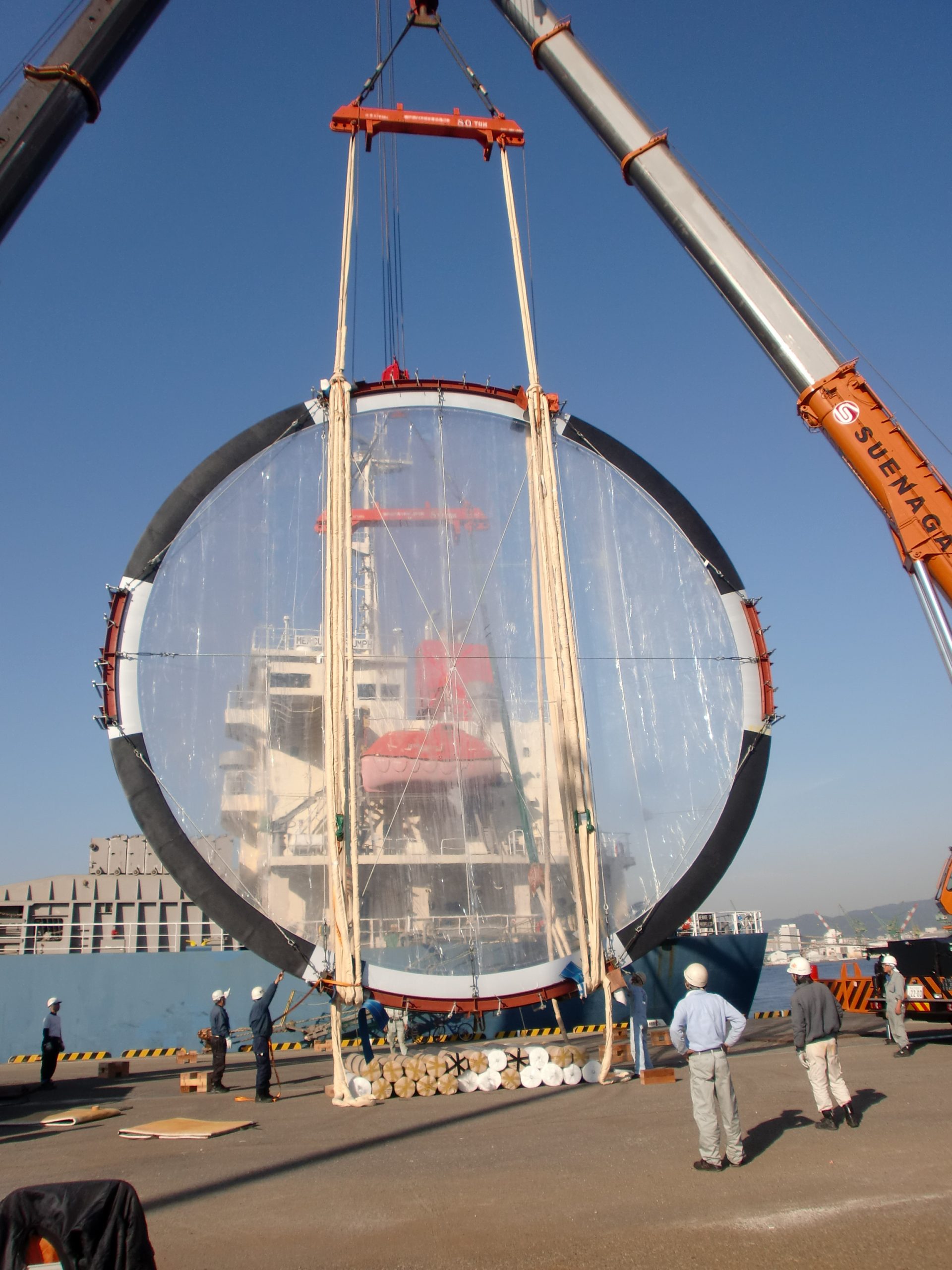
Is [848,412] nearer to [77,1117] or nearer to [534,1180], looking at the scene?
[534,1180]

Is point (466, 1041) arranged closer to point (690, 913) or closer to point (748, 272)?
point (690, 913)

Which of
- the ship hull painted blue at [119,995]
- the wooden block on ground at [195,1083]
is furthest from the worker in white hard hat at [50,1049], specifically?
the ship hull painted blue at [119,995]

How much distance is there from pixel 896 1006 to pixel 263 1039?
8.32m

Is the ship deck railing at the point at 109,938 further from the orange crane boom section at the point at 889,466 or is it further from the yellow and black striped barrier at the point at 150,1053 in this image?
the orange crane boom section at the point at 889,466

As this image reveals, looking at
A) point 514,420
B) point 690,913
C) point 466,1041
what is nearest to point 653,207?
point 514,420

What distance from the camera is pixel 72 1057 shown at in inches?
720

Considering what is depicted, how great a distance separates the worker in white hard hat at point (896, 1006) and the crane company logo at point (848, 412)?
25.6ft

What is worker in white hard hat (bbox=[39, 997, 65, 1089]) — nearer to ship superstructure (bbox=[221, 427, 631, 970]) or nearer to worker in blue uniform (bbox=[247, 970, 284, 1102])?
worker in blue uniform (bbox=[247, 970, 284, 1102])

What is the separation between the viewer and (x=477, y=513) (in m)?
11.4

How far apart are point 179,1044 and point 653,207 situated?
1888cm

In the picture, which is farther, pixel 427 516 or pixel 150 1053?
pixel 150 1053

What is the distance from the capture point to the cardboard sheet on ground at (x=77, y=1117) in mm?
8539

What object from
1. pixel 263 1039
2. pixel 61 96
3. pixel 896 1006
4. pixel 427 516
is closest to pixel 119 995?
pixel 263 1039

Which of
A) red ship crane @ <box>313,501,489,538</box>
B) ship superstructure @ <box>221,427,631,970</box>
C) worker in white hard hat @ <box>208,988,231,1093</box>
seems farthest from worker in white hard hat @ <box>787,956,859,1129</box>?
worker in white hard hat @ <box>208,988,231,1093</box>
